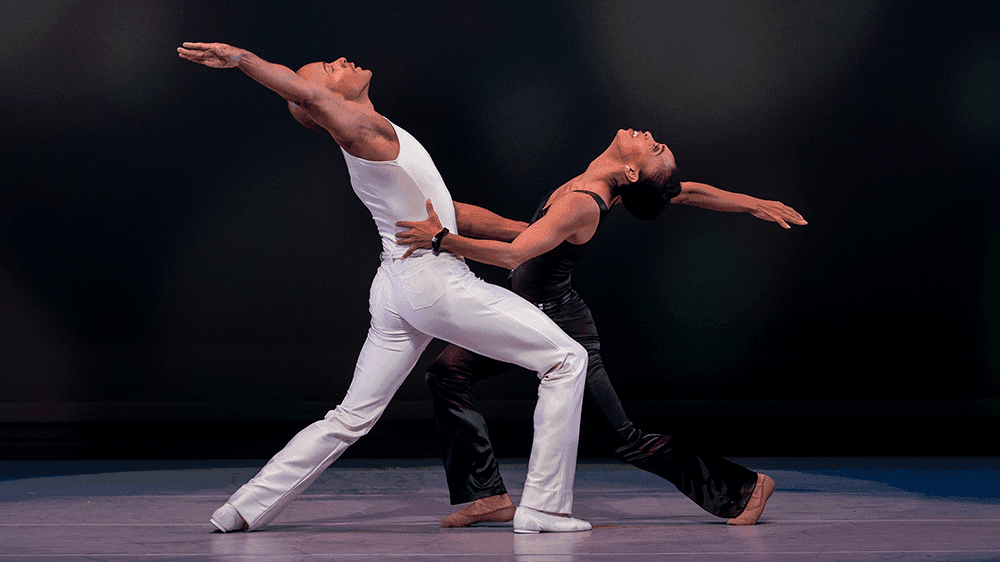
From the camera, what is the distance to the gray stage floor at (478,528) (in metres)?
2.28

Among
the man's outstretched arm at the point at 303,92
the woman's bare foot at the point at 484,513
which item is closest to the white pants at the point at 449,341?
the woman's bare foot at the point at 484,513

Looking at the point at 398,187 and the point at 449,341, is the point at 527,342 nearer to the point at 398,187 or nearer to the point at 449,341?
the point at 449,341

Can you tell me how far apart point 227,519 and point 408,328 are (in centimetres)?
77

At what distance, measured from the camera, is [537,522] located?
96.2 inches

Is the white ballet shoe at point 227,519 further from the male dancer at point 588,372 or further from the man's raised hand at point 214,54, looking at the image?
the man's raised hand at point 214,54

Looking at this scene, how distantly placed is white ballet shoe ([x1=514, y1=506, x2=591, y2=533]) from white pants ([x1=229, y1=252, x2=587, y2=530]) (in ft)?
0.07

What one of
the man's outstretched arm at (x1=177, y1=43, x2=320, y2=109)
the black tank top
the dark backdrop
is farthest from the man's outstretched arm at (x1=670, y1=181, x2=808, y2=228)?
the dark backdrop

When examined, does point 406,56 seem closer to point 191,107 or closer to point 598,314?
point 191,107

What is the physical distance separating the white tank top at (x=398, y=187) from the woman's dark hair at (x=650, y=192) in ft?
1.94

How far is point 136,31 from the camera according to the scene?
4.46m

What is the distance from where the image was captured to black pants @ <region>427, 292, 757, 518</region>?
2.58 metres

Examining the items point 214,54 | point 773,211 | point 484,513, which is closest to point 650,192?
point 773,211

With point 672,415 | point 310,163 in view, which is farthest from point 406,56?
point 672,415

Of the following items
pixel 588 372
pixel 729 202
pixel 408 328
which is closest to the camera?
pixel 408 328
